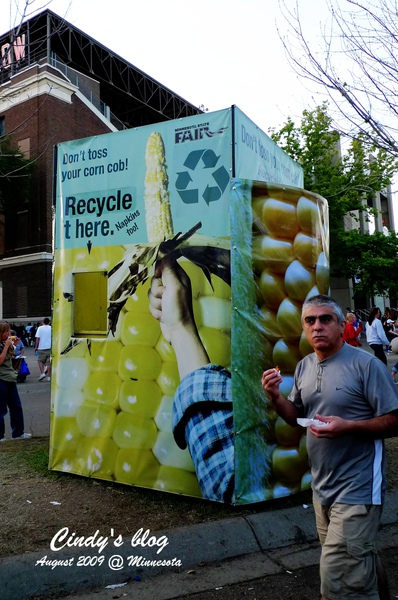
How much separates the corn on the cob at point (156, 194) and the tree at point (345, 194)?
52.2 ft

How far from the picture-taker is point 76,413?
5.45 metres

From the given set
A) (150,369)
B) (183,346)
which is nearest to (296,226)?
(183,346)

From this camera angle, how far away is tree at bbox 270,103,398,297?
24402 millimetres

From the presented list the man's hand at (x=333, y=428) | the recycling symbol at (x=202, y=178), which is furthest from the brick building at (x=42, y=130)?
the man's hand at (x=333, y=428)

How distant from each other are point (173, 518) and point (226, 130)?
3.44 m

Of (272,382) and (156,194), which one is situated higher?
(156,194)

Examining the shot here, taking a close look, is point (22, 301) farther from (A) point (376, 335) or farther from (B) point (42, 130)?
(A) point (376, 335)

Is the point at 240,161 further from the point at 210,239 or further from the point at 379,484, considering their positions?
the point at 379,484

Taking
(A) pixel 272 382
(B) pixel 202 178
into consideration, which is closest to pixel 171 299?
(B) pixel 202 178

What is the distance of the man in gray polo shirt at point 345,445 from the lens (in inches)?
101

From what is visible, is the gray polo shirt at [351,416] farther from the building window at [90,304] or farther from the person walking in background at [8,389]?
the person walking in background at [8,389]

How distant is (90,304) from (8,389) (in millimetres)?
2620

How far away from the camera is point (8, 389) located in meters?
7.32

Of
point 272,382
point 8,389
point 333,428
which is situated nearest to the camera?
point 333,428
